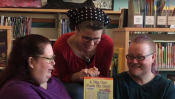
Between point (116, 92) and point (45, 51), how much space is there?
2.17 ft

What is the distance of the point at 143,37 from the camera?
162cm

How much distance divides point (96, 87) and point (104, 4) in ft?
6.26

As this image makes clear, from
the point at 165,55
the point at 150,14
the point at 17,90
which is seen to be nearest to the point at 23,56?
the point at 17,90

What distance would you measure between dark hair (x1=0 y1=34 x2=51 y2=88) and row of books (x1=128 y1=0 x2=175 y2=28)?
1166 mm

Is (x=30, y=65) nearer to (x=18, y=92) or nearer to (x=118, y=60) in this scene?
(x=18, y=92)

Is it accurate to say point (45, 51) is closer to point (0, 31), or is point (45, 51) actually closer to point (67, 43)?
point (67, 43)

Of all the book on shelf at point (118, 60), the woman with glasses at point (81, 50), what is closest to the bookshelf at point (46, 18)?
the book on shelf at point (118, 60)

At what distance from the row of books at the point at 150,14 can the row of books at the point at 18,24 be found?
1426 millimetres

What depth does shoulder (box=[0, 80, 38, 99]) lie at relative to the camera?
3.73ft

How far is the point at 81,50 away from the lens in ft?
5.73

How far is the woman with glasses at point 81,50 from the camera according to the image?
4.85 feet

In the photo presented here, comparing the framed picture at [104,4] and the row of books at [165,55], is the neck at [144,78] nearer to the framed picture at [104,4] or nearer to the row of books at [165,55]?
the row of books at [165,55]

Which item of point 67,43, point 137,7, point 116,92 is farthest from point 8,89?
point 137,7

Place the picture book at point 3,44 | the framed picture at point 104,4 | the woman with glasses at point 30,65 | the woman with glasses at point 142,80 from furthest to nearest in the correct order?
the framed picture at point 104,4 < the picture book at point 3,44 < the woman with glasses at point 142,80 < the woman with glasses at point 30,65
